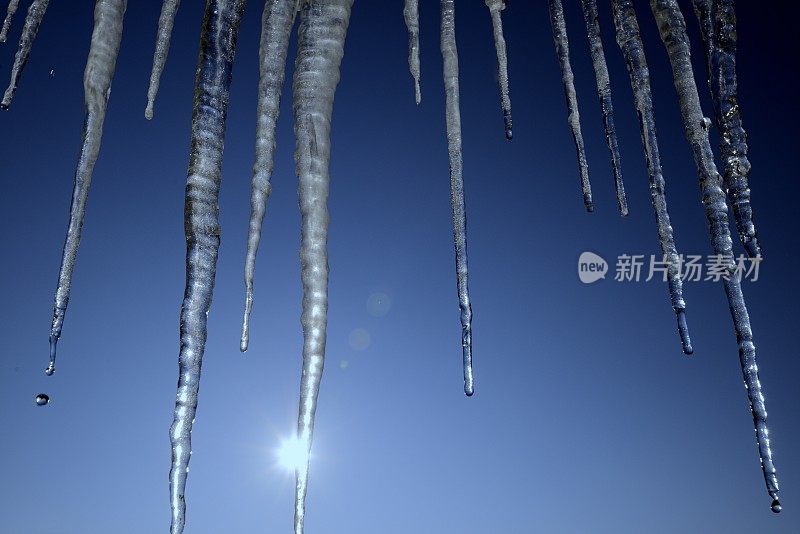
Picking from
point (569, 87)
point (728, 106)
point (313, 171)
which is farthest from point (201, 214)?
point (728, 106)

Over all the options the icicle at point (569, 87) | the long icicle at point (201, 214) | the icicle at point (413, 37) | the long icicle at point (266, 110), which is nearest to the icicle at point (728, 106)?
the icicle at point (569, 87)

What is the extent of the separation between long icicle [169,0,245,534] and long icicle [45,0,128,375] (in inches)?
22.3

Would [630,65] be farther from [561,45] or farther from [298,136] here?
[298,136]

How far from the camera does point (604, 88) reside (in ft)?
13.9

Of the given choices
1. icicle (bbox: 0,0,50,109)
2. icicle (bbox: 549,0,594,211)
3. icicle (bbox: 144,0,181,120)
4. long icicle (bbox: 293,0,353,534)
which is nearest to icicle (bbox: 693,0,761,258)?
icicle (bbox: 549,0,594,211)

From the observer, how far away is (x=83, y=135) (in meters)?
3.57

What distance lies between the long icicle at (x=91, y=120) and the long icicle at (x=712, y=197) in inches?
138

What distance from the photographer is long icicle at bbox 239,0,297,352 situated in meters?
3.45

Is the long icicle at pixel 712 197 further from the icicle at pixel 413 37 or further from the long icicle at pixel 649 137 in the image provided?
the icicle at pixel 413 37

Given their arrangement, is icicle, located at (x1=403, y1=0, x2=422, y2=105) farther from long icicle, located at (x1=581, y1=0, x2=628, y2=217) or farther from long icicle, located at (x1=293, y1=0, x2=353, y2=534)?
long icicle, located at (x1=581, y1=0, x2=628, y2=217)

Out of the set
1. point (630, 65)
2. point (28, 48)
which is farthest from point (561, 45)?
point (28, 48)

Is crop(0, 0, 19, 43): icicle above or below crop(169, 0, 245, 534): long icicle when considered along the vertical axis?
above

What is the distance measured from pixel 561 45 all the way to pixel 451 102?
3.28ft

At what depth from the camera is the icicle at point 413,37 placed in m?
4.22
